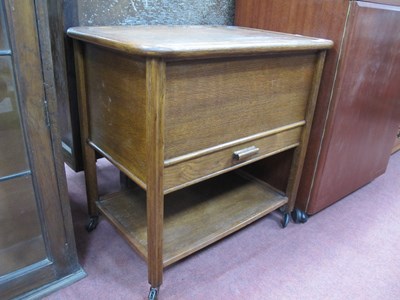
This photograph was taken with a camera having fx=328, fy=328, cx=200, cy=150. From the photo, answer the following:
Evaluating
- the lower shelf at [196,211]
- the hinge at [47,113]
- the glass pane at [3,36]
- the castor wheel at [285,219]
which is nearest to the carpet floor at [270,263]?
the castor wheel at [285,219]

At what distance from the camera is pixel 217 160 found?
965 millimetres

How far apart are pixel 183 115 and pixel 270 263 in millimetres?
710

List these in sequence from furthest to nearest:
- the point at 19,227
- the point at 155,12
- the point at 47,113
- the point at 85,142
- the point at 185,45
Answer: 1. the point at 155,12
2. the point at 85,142
3. the point at 19,227
4. the point at 47,113
5. the point at 185,45

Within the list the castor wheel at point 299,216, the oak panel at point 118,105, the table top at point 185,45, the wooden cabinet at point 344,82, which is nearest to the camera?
the table top at point 185,45

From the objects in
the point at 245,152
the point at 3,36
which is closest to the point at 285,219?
the point at 245,152

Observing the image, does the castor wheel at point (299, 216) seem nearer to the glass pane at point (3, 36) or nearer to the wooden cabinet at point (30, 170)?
the wooden cabinet at point (30, 170)

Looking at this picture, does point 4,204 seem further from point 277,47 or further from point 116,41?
point 277,47

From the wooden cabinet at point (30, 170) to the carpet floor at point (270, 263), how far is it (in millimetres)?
110

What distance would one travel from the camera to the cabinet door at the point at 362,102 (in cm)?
112

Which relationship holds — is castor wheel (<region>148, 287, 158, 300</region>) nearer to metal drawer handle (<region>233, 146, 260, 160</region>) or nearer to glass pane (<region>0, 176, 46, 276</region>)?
glass pane (<region>0, 176, 46, 276</region>)

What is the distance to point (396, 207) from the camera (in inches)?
63.4

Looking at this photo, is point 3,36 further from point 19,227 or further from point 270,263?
point 270,263

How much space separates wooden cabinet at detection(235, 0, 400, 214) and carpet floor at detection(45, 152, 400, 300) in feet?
0.50

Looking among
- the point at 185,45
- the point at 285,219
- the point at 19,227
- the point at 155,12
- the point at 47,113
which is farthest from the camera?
the point at 285,219
